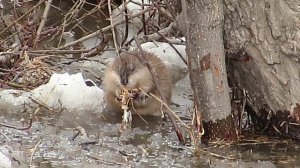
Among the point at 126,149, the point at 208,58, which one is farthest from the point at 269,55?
the point at 126,149

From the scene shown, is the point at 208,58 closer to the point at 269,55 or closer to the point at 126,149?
the point at 269,55

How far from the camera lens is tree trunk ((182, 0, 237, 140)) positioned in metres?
4.43

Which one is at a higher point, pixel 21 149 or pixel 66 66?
pixel 66 66

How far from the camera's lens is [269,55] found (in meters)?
4.51

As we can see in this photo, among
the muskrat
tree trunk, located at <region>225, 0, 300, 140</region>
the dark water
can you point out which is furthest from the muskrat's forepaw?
tree trunk, located at <region>225, 0, 300, 140</region>

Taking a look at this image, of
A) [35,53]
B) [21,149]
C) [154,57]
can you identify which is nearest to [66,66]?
[35,53]

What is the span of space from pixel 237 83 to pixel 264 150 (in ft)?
1.59

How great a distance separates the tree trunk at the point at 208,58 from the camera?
4.43 m

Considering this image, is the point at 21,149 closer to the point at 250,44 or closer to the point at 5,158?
the point at 5,158

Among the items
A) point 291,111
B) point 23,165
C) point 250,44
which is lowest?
point 23,165

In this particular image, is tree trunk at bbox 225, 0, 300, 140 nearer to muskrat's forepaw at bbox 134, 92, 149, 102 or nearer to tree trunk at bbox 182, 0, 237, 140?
tree trunk at bbox 182, 0, 237, 140

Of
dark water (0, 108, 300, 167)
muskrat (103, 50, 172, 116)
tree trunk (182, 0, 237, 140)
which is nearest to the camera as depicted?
dark water (0, 108, 300, 167)

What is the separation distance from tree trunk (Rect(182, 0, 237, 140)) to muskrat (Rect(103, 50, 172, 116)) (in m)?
0.70

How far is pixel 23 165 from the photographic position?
4195 millimetres
